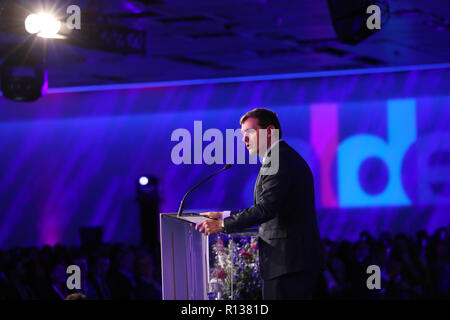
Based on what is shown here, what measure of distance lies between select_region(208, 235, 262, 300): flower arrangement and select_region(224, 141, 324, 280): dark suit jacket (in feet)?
0.44

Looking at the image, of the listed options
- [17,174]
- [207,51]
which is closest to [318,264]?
[207,51]

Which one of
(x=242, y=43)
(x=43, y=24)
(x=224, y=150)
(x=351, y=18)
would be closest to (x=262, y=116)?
(x=351, y=18)

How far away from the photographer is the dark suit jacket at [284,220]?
2275 mm

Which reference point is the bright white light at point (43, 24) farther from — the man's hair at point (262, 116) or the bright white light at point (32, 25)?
the man's hair at point (262, 116)

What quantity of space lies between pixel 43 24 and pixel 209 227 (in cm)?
348

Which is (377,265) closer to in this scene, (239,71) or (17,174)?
(239,71)

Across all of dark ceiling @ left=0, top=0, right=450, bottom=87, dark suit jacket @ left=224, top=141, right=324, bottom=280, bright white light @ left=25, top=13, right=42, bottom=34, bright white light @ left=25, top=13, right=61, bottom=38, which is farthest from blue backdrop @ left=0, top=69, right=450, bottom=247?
dark suit jacket @ left=224, top=141, right=324, bottom=280

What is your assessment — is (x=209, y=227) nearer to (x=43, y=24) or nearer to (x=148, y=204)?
(x=43, y=24)

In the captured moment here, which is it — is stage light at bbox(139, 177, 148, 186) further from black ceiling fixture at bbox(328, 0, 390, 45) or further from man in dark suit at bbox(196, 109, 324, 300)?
man in dark suit at bbox(196, 109, 324, 300)

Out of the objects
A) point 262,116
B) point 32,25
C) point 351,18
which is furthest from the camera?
point 32,25

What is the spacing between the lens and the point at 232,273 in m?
2.43

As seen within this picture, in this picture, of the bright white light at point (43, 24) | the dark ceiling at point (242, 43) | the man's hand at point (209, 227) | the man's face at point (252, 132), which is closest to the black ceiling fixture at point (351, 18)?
the dark ceiling at point (242, 43)

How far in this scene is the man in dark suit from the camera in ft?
7.47

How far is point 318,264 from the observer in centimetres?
235
